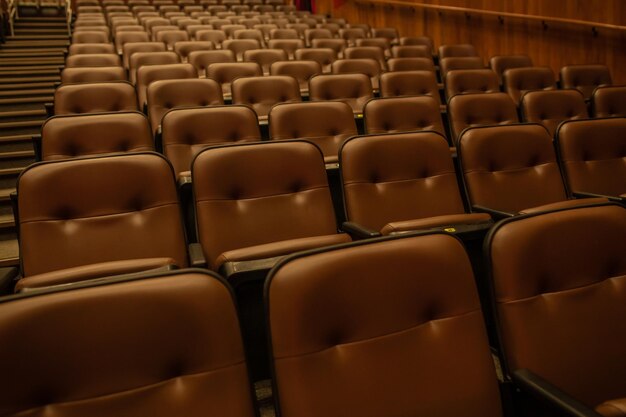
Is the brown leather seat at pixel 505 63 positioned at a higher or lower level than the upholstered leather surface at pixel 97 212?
higher

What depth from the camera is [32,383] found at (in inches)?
9.5

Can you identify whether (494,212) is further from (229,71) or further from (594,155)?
(229,71)

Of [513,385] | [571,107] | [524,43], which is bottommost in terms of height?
[513,385]

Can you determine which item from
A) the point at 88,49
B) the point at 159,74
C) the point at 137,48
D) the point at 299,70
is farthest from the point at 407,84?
the point at 88,49

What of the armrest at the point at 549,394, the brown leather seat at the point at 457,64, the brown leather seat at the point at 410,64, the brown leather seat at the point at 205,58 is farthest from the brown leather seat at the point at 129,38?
the armrest at the point at 549,394

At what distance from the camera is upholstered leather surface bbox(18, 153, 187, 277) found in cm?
48

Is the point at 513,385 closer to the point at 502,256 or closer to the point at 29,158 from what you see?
the point at 502,256

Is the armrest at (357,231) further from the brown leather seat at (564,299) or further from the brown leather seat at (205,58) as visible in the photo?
the brown leather seat at (205,58)

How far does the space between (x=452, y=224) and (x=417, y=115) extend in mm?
347

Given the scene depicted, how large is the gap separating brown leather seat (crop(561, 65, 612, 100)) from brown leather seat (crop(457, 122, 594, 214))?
57 centimetres

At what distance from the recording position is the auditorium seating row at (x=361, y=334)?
251 mm

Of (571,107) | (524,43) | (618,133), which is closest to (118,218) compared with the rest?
(618,133)

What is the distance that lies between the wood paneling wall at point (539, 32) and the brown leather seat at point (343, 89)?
2.41 ft

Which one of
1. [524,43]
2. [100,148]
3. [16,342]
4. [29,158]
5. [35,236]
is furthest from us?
[524,43]
